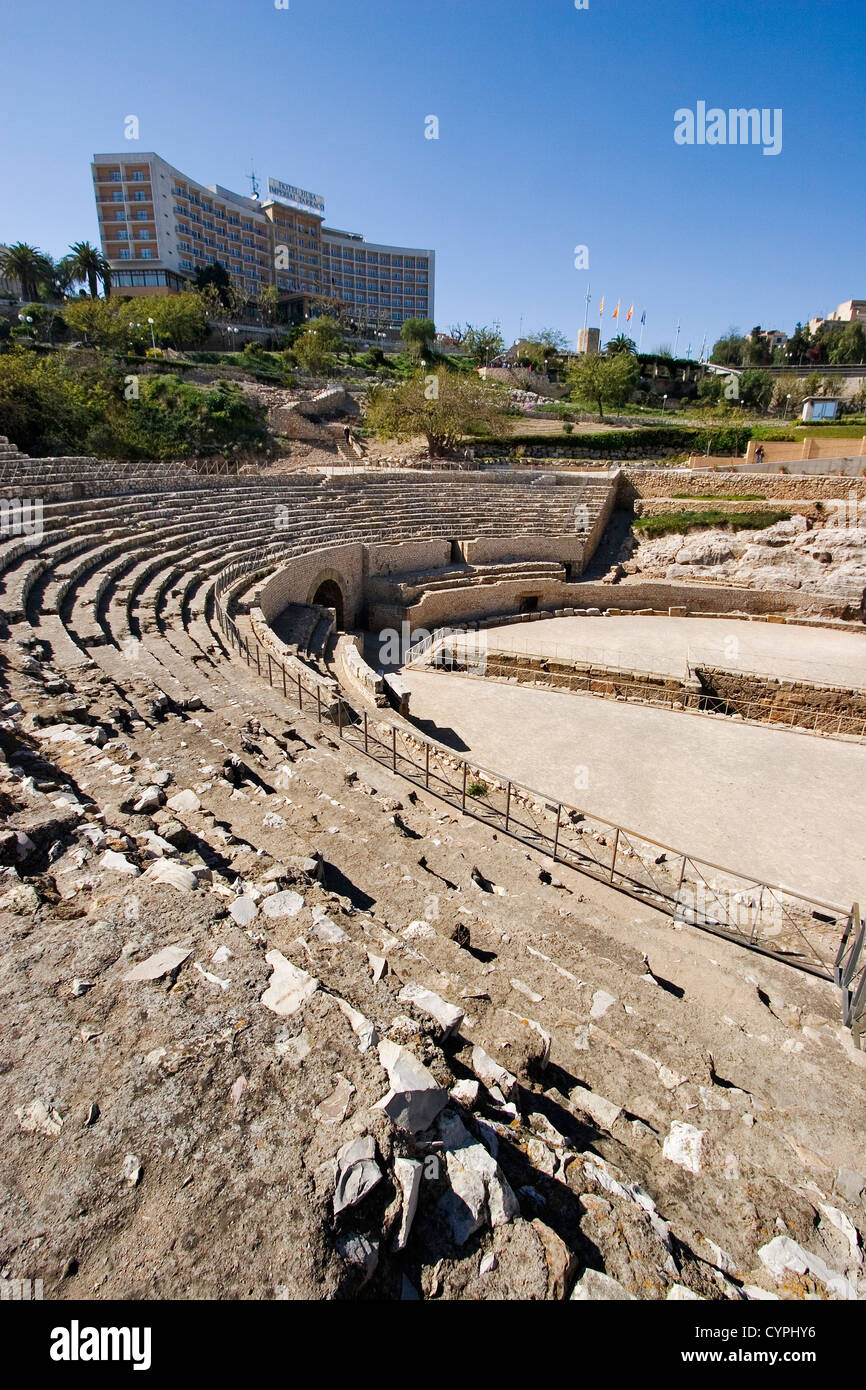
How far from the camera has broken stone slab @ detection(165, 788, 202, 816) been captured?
593 centimetres

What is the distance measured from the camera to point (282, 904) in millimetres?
4422

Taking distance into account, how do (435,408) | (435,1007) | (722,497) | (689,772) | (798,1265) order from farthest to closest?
1. (435,408)
2. (722,497)
3. (689,772)
4. (435,1007)
5. (798,1265)

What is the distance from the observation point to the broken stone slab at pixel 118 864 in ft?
14.1

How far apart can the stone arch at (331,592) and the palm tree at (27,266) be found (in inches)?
2215

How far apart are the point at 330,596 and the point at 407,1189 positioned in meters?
20.2

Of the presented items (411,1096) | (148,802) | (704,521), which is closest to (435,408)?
(704,521)

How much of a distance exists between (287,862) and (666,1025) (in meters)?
3.20

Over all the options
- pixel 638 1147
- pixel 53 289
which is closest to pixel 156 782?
pixel 638 1147

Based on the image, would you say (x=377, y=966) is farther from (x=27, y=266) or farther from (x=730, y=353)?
(x=730, y=353)

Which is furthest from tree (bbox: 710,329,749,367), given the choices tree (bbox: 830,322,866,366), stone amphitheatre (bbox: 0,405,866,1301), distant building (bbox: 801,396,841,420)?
stone amphitheatre (bbox: 0,405,866,1301)

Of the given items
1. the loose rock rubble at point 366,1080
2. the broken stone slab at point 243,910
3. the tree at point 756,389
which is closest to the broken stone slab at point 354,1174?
the loose rock rubble at point 366,1080

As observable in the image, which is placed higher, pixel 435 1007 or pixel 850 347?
pixel 850 347

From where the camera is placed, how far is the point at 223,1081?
290cm

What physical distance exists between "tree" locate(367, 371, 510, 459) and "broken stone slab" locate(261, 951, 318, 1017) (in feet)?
116
